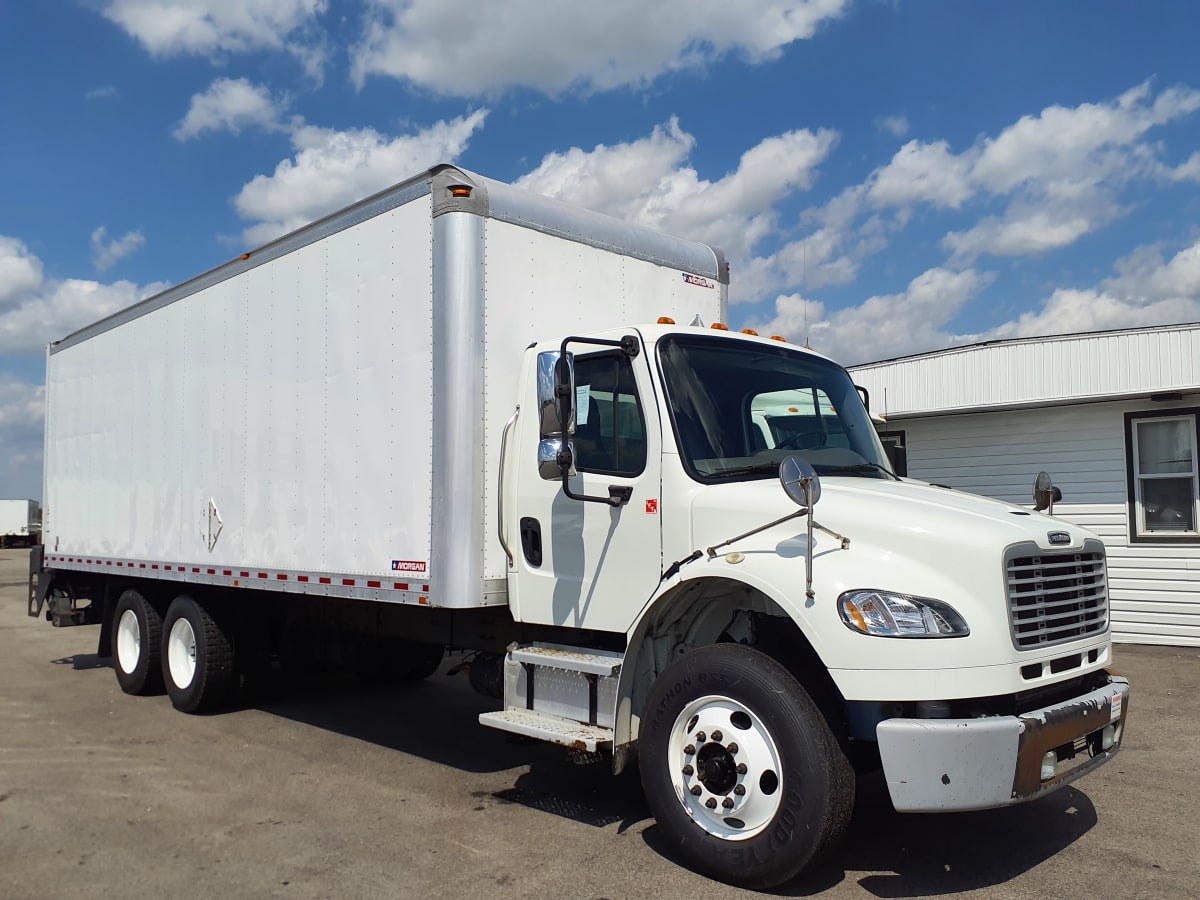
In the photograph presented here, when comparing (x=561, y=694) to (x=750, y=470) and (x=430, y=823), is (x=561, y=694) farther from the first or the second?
(x=750, y=470)

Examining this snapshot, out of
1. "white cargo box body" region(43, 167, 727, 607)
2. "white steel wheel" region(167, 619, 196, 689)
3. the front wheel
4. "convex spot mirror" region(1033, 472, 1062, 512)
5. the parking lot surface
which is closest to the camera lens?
the front wheel

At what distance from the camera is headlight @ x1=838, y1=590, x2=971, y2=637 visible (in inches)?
167

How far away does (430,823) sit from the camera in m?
5.73

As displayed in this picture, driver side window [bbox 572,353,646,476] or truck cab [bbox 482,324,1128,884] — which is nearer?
truck cab [bbox 482,324,1128,884]

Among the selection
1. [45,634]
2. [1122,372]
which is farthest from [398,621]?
[45,634]

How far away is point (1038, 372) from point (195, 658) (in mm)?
10043

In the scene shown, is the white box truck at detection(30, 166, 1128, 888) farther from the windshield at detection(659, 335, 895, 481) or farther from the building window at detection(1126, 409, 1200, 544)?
the building window at detection(1126, 409, 1200, 544)

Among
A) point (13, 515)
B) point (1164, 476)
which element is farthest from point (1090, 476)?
point (13, 515)

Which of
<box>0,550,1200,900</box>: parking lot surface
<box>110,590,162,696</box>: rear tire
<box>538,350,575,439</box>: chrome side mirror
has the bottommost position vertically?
<box>0,550,1200,900</box>: parking lot surface

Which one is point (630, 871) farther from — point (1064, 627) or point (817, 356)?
point (817, 356)

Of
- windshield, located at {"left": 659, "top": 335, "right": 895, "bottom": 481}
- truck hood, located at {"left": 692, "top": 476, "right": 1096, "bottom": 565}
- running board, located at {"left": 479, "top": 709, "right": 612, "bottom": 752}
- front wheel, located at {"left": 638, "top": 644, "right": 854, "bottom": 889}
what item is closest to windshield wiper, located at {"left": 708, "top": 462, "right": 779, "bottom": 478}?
windshield, located at {"left": 659, "top": 335, "right": 895, "bottom": 481}

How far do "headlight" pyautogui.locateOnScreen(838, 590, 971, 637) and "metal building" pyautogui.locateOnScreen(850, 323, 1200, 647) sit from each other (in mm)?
8710

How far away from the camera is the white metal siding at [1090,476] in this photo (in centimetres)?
1184

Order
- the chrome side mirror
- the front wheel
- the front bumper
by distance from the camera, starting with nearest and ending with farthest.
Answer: the front bumper < the front wheel < the chrome side mirror
